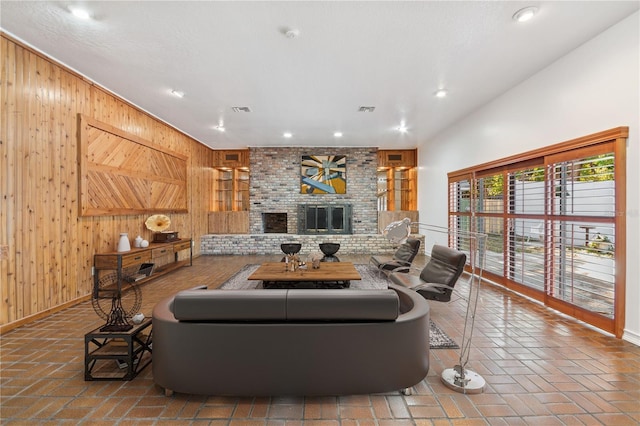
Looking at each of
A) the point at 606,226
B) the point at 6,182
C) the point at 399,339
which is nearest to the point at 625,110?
the point at 606,226

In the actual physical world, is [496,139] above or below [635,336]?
above

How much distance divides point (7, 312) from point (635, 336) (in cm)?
641

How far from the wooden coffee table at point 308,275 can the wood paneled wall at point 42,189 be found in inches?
95.9

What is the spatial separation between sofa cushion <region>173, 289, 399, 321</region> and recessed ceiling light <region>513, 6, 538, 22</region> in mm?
2846

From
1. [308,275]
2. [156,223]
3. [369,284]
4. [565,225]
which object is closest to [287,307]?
[308,275]

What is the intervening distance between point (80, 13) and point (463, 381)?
4.56 metres

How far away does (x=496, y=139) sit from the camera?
15.7ft

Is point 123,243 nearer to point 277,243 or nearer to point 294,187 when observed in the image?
point 277,243

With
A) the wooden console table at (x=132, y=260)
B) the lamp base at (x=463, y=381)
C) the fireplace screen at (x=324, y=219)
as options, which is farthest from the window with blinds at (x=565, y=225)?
the wooden console table at (x=132, y=260)

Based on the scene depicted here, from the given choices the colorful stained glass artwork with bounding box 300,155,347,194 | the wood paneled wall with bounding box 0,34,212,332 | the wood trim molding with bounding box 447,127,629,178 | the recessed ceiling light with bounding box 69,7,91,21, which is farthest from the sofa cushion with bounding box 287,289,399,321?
the colorful stained glass artwork with bounding box 300,155,347,194

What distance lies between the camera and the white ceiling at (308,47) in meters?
2.62

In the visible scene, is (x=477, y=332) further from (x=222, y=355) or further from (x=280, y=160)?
(x=280, y=160)

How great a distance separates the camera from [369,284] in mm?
4855

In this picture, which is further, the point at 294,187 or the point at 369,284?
the point at 294,187
